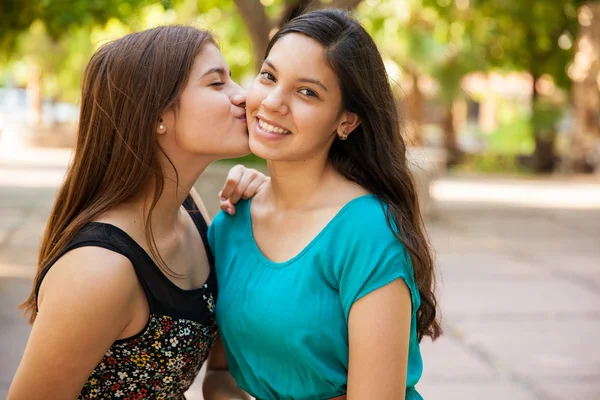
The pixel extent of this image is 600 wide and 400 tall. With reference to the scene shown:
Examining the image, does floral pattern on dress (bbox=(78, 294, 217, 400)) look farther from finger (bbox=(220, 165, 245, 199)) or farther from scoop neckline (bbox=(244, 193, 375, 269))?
finger (bbox=(220, 165, 245, 199))

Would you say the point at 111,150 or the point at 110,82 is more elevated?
the point at 110,82

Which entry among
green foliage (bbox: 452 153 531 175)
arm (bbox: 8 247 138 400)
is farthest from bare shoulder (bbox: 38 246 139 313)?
green foliage (bbox: 452 153 531 175)

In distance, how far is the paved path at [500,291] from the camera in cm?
450

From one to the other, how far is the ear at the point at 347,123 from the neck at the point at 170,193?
0.45 meters

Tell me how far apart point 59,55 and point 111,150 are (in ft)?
61.8

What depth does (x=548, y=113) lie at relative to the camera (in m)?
17.0

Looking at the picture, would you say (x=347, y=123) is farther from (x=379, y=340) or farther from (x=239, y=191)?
(x=379, y=340)

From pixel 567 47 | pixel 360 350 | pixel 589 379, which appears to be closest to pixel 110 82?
pixel 360 350

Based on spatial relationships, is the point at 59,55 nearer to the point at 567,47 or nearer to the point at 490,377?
the point at 567,47

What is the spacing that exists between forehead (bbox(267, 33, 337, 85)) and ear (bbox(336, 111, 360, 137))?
0.13 metres

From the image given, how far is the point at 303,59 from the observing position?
224cm

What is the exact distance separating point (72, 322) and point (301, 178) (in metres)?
0.82

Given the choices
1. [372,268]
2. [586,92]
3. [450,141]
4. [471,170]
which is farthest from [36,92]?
[372,268]

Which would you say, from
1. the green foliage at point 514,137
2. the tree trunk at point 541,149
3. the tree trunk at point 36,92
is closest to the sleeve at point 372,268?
the tree trunk at point 541,149
